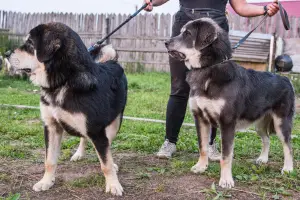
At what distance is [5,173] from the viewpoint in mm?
3746

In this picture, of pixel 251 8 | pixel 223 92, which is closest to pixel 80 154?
pixel 223 92

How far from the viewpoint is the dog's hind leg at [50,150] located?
3.35 meters

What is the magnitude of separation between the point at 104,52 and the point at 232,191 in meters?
2.12

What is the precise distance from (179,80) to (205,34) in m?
1.02

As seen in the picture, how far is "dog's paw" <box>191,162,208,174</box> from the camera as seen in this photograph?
3949 mm

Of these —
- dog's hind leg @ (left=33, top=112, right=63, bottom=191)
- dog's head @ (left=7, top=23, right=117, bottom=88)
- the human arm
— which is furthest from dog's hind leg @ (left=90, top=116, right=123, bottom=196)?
the human arm

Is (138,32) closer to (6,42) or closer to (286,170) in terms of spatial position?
(6,42)

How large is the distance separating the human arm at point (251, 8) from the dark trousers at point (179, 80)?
286 millimetres

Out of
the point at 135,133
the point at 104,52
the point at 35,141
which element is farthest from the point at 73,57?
the point at 135,133

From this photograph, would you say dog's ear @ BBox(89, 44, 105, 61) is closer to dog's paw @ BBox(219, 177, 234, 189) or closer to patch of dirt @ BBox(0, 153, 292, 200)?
patch of dirt @ BBox(0, 153, 292, 200)

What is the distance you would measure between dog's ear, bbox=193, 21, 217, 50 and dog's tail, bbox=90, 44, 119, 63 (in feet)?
3.52

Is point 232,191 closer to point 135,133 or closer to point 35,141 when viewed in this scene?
point 135,133

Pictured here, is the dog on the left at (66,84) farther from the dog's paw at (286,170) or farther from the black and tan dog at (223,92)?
the dog's paw at (286,170)

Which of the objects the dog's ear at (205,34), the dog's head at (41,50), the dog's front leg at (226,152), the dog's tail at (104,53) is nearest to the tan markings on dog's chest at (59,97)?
the dog's head at (41,50)
